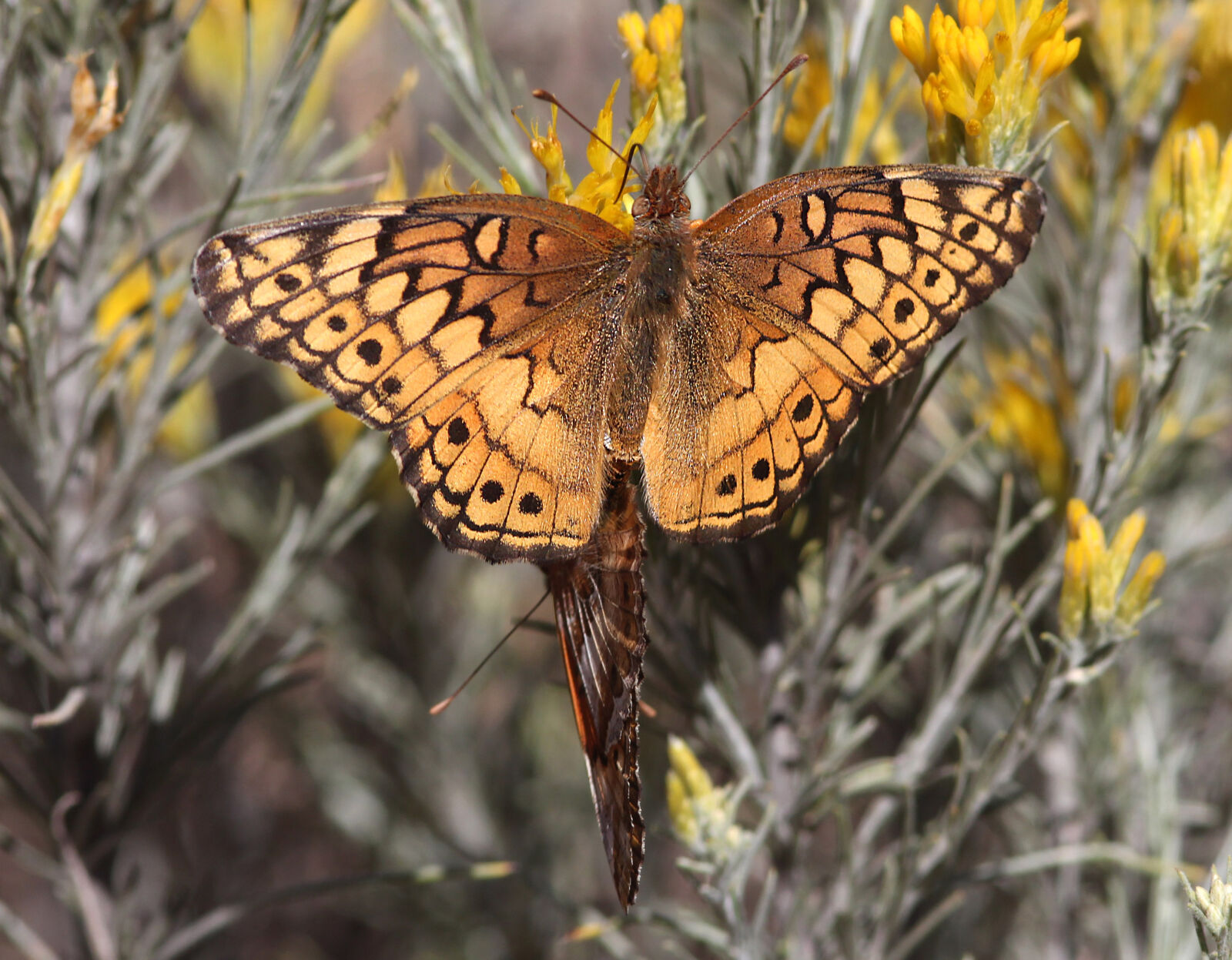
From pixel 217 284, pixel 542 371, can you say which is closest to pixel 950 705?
pixel 542 371

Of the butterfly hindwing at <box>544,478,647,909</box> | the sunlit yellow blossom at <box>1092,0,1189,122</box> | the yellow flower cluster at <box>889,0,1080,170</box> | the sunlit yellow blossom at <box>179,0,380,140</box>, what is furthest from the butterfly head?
the sunlit yellow blossom at <box>179,0,380,140</box>

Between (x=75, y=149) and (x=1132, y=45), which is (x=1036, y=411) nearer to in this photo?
(x=1132, y=45)

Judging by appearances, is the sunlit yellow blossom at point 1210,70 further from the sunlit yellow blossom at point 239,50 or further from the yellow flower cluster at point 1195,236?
the sunlit yellow blossom at point 239,50

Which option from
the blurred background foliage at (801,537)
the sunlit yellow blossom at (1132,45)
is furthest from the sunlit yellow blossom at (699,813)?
the sunlit yellow blossom at (1132,45)

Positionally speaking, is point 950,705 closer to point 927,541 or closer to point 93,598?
point 927,541

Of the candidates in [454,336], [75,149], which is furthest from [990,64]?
[75,149]
